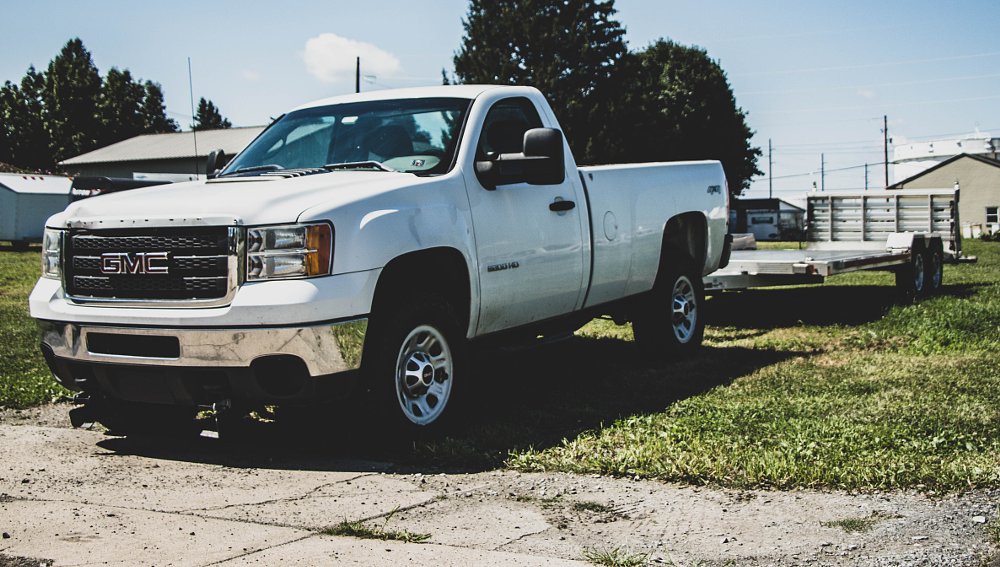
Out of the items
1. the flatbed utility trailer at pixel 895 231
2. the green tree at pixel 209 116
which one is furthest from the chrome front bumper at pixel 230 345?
the green tree at pixel 209 116

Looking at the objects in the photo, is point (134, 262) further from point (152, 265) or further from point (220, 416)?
point (220, 416)

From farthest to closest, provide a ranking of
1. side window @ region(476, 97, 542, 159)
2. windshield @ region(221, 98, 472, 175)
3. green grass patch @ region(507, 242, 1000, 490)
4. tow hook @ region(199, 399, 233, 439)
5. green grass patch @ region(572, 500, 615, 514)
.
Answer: side window @ region(476, 97, 542, 159) → windshield @ region(221, 98, 472, 175) → tow hook @ region(199, 399, 233, 439) → green grass patch @ region(507, 242, 1000, 490) → green grass patch @ region(572, 500, 615, 514)

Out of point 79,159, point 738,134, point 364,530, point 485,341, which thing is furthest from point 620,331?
point 79,159

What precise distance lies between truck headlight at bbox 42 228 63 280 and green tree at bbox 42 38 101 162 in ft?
261

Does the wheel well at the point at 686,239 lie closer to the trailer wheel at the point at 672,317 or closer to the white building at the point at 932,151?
the trailer wheel at the point at 672,317

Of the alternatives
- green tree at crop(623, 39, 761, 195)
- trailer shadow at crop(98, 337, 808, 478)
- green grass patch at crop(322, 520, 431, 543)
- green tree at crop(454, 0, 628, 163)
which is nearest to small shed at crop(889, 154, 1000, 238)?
green tree at crop(623, 39, 761, 195)

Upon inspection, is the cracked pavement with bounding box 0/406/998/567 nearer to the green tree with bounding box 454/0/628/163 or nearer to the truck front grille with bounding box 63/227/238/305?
the truck front grille with bounding box 63/227/238/305

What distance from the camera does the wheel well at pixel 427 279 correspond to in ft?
18.8

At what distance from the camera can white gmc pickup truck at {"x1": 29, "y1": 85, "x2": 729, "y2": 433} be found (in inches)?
209

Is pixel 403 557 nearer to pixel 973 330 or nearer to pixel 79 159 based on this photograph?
pixel 973 330

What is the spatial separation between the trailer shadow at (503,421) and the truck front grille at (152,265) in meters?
0.86

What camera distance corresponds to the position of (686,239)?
9.34 meters

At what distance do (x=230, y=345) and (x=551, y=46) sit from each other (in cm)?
4381

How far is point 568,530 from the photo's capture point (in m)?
4.43
